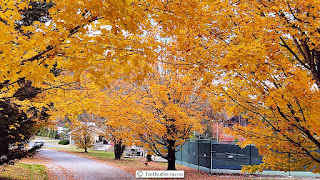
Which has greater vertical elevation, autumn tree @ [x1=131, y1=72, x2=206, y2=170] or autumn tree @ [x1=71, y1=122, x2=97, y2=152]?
autumn tree @ [x1=131, y1=72, x2=206, y2=170]

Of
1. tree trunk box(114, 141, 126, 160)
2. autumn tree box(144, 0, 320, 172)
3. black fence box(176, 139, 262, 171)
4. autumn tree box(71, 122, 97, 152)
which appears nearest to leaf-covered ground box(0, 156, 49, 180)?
autumn tree box(144, 0, 320, 172)

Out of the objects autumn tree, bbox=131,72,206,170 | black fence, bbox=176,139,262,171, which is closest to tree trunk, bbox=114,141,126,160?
black fence, bbox=176,139,262,171

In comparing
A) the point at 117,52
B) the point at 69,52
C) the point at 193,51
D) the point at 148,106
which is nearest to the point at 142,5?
the point at 117,52

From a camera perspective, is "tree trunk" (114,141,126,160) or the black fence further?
"tree trunk" (114,141,126,160)

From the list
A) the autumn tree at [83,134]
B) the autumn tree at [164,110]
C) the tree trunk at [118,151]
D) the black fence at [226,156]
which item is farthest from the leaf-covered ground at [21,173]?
the autumn tree at [83,134]

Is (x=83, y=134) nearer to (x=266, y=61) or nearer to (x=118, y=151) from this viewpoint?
(x=118, y=151)

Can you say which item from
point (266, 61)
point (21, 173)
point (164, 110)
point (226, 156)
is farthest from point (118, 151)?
point (266, 61)

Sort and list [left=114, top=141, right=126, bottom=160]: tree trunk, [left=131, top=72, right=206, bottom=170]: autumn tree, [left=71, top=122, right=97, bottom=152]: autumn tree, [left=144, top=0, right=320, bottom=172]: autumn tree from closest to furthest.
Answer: [left=144, top=0, right=320, bottom=172]: autumn tree, [left=131, top=72, right=206, bottom=170]: autumn tree, [left=114, top=141, right=126, bottom=160]: tree trunk, [left=71, top=122, right=97, bottom=152]: autumn tree

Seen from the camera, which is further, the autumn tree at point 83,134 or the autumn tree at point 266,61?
the autumn tree at point 83,134

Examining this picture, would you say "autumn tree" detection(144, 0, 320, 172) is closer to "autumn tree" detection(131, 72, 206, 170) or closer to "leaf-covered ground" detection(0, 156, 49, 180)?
"autumn tree" detection(131, 72, 206, 170)

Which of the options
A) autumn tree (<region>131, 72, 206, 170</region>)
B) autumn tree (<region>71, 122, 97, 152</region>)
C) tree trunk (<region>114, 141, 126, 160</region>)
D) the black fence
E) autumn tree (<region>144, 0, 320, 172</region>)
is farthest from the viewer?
autumn tree (<region>71, 122, 97, 152</region>)

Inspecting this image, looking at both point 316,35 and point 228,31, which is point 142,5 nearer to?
point 228,31

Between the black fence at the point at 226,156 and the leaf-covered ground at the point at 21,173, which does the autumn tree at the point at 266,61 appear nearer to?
the leaf-covered ground at the point at 21,173

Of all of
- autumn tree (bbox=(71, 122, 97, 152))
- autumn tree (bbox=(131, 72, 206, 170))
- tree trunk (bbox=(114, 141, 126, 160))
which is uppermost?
autumn tree (bbox=(131, 72, 206, 170))
